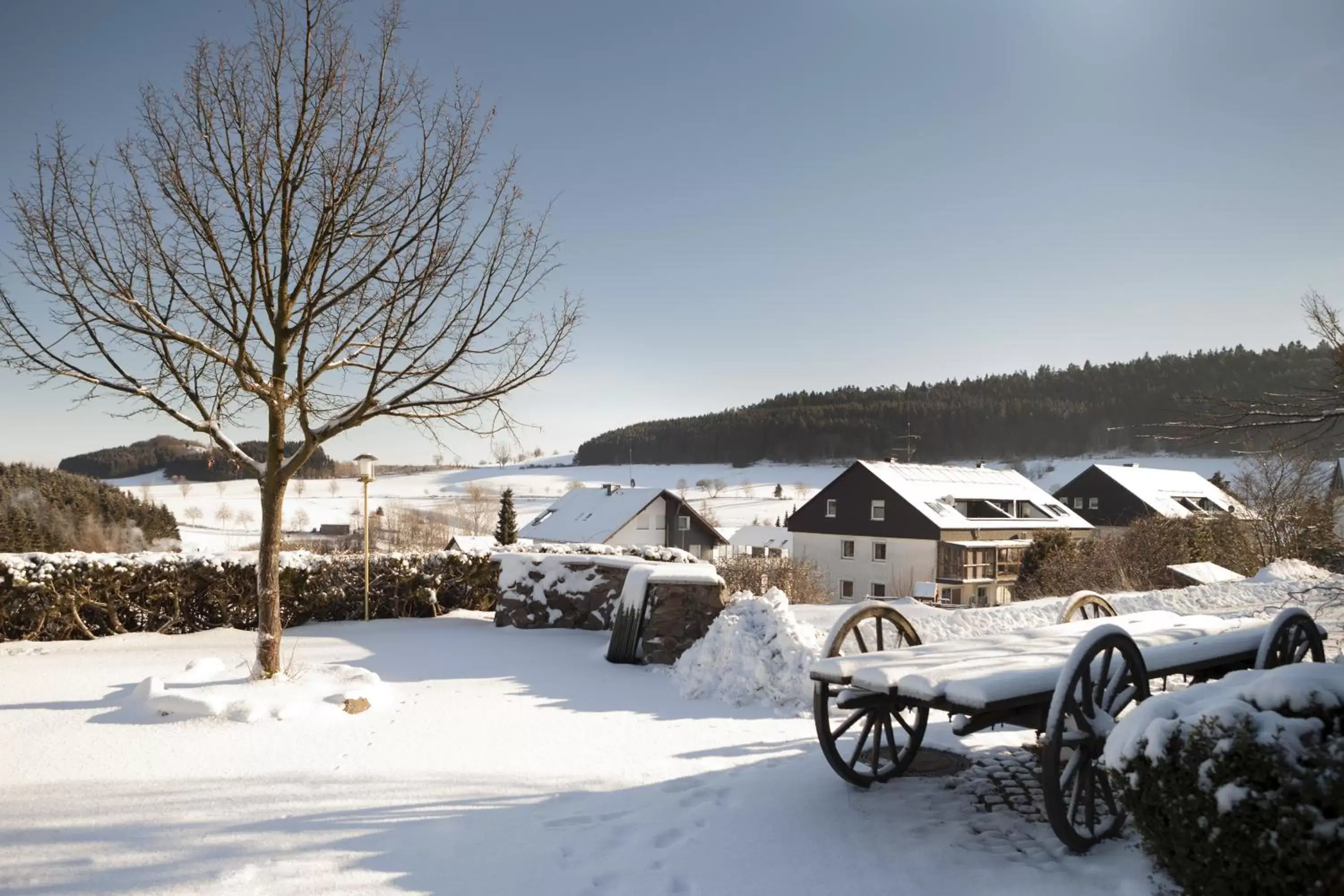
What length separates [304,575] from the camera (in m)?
11.1

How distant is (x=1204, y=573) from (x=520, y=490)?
73.5 meters

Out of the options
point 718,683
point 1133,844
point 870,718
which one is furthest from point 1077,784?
point 718,683

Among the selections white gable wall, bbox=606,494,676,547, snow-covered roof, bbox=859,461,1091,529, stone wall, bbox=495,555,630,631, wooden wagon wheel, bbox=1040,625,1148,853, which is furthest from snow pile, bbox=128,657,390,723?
white gable wall, bbox=606,494,676,547

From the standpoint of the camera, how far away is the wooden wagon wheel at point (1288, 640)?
4770 millimetres

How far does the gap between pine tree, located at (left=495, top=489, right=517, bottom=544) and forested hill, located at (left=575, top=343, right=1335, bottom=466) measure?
29521mm

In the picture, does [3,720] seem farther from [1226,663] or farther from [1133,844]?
[1226,663]

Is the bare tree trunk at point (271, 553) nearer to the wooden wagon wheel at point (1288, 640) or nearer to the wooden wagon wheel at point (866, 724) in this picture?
the wooden wagon wheel at point (866, 724)

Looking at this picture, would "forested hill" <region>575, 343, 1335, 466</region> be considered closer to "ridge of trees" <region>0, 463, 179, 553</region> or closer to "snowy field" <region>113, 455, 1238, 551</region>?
"snowy field" <region>113, 455, 1238, 551</region>

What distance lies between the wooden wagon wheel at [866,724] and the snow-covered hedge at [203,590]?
7.90 metres

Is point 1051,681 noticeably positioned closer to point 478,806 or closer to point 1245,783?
point 1245,783

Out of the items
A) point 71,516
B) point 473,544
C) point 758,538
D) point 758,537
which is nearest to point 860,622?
point 473,544

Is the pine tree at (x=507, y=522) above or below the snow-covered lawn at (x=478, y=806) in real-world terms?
above

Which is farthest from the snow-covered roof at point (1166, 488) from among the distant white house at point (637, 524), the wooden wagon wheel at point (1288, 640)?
the wooden wagon wheel at point (1288, 640)

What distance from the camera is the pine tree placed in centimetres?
3525
